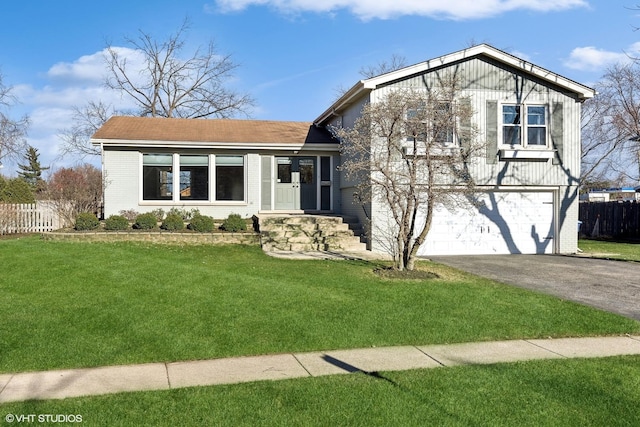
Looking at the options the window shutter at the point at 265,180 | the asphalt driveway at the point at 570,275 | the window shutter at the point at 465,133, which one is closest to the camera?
the asphalt driveway at the point at 570,275

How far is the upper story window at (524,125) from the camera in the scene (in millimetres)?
16094

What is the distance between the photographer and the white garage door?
16.0 m

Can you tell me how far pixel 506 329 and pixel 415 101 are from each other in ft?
18.9

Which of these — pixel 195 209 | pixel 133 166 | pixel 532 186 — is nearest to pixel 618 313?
pixel 532 186

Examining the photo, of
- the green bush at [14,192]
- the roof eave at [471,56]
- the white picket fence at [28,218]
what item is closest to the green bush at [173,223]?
the white picket fence at [28,218]

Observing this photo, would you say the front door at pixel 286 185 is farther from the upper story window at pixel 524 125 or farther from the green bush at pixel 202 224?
the upper story window at pixel 524 125

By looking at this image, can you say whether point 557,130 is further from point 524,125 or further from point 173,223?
point 173,223

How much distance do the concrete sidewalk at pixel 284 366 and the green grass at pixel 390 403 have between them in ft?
0.88

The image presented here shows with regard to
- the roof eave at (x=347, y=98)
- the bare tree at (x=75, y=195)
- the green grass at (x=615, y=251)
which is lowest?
the green grass at (x=615, y=251)

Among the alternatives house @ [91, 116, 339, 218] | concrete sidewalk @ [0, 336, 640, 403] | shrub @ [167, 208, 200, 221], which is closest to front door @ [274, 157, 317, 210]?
house @ [91, 116, 339, 218]

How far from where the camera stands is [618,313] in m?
8.27

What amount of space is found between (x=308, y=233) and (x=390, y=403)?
1125cm

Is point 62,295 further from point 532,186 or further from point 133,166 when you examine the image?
point 532,186

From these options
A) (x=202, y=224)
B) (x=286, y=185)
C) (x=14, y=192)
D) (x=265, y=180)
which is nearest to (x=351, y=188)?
(x=286, y=185)
